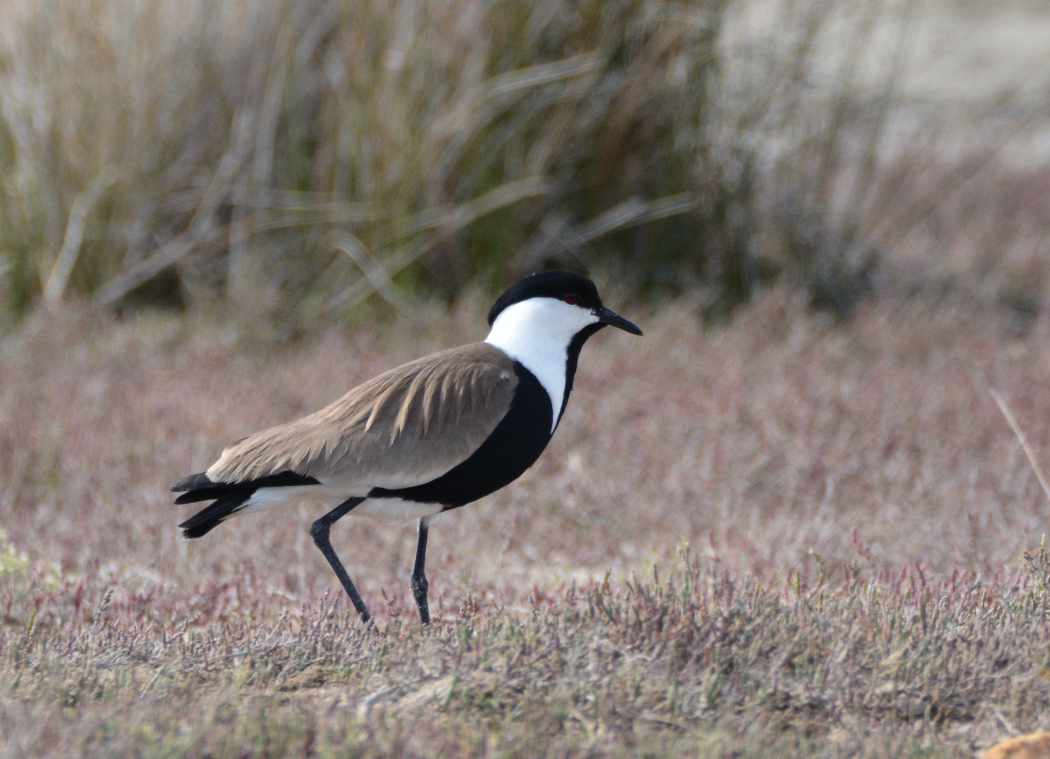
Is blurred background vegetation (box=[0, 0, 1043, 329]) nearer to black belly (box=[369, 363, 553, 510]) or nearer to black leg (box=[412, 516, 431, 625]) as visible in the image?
black leg (box=[412, 516, 431, 625])

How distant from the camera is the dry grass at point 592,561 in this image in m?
2.64

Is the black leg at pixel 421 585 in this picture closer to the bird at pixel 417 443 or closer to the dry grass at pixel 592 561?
the bird at pixel 417 443

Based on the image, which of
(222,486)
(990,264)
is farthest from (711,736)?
(990,264)

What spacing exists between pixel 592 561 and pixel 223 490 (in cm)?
156

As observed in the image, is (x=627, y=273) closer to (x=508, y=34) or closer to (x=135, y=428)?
(x=508, y=34)

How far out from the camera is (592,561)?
15.1ft

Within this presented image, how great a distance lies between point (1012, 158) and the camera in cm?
1112

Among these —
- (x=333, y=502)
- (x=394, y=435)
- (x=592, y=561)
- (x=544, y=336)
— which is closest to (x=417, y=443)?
(x=394, y=435)

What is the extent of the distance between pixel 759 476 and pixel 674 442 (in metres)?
0.43

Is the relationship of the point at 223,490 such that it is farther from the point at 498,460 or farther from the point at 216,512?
the point at 498,460

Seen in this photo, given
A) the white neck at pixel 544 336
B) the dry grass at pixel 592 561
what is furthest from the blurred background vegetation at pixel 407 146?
the white neck at pixel 544 336

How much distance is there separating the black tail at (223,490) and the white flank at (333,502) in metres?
0.02

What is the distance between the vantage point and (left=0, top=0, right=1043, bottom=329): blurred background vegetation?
720 cm

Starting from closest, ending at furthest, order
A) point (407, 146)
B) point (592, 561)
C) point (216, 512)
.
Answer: point (216, 512) < point (592, 561) < point (407, 146)
